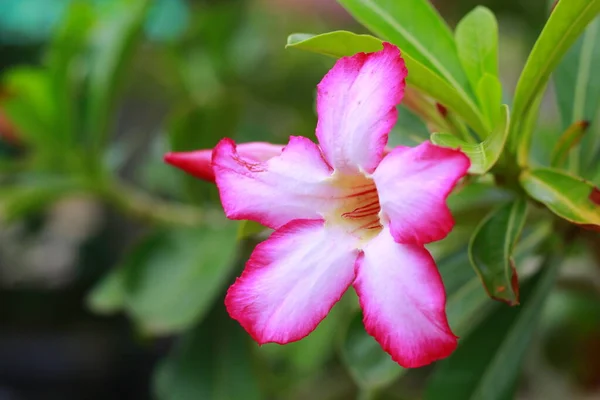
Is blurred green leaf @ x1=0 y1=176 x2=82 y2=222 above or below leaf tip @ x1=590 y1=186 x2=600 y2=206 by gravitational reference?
below

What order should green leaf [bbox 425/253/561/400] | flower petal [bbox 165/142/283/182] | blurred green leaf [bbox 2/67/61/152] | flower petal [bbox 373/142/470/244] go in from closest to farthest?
flower petal [bbox 373/142/470/244] < flower petal [bbox 165/142/283/182] < green leaf [bbox 425/253/561/400] < blurred green leaf [bbox 2/67/61/152]

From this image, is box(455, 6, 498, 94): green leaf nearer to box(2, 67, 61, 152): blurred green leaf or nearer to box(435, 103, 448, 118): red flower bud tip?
box(435, 103, 448, 118): red flower bud tip

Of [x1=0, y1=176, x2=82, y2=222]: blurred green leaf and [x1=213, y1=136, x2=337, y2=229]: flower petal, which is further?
[x1=0, y1=176, x2=82, y2=222]: blurred green leaf

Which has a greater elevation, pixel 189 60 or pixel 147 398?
pixel 189 60

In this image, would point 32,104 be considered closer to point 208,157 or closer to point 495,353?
point 208,157

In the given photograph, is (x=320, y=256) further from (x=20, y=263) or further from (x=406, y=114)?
(x=20, y=263)

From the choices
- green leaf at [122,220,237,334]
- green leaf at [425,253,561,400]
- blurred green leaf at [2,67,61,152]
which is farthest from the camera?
blurred green leaf at [2,67,61,152]

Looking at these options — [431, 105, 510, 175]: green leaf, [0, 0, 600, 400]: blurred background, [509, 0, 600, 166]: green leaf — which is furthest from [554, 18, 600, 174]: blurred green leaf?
[431, 105, 510, 175]: green leaf

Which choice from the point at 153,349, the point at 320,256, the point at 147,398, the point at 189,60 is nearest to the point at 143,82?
the point at 189,60
